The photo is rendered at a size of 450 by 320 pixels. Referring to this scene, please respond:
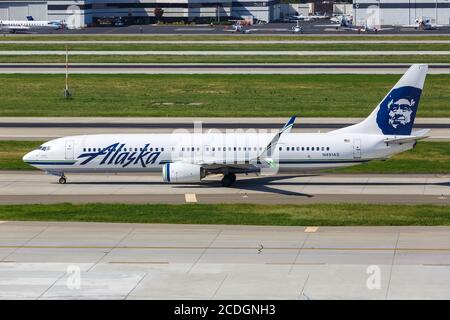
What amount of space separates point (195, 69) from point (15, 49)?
42.6m

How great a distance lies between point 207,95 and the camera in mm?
101875

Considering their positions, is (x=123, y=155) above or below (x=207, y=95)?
below

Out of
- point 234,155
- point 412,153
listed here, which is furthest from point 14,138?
point 412,153

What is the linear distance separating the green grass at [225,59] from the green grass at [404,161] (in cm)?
5663

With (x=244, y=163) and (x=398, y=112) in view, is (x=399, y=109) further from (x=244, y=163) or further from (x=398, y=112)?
(x=244, y=163)

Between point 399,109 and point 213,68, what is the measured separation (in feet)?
209

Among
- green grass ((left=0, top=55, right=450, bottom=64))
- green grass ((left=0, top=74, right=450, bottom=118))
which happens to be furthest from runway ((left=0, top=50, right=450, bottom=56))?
green grass ((left=0, top=74, right=450, bottom=118))

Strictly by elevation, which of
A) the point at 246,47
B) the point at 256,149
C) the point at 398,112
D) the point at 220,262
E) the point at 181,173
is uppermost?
the point at 246,47

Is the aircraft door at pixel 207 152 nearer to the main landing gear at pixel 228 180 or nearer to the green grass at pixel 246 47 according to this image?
the main landing gear at pixel 228 180

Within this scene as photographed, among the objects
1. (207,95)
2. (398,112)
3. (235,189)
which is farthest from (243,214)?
(207,95)

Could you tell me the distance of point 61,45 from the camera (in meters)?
162

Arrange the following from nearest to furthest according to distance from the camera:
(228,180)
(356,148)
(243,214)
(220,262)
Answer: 1. (220,262)
2. (243,214)
3. (356,148)
4. (228,180)
